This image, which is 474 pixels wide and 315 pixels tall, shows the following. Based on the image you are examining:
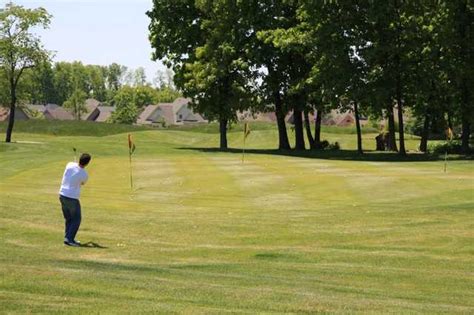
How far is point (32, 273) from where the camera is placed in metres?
11.6

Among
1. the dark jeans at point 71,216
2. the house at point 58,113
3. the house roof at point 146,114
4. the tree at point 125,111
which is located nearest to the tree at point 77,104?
the house at point 58,113

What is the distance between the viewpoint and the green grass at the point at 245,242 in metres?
10.6

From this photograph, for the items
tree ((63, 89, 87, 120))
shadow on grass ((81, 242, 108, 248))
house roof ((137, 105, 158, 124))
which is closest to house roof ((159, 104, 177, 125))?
house roof ((137, 105, 158, 124))

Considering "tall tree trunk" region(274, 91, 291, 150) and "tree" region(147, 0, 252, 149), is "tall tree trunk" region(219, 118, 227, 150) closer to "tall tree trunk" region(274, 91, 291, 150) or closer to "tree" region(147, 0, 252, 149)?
"tree" region(147, 0, 252, 149)

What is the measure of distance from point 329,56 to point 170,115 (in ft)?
393

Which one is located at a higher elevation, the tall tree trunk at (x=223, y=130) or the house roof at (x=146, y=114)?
the house roof at (x=146, y=114)

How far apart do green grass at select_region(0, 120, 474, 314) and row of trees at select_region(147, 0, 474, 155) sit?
14.3 metres

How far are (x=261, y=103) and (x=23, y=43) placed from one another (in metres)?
A: 20.8

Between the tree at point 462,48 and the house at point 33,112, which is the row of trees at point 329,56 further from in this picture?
the house at point 33,112

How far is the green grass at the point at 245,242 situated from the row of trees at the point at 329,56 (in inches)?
563

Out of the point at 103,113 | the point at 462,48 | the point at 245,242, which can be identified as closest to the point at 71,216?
the point at 245,242

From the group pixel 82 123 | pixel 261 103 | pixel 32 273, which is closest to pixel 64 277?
pixel 32 273

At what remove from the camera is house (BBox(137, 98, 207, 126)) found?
16500 centimetres

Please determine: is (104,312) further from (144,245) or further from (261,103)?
(261,103)
